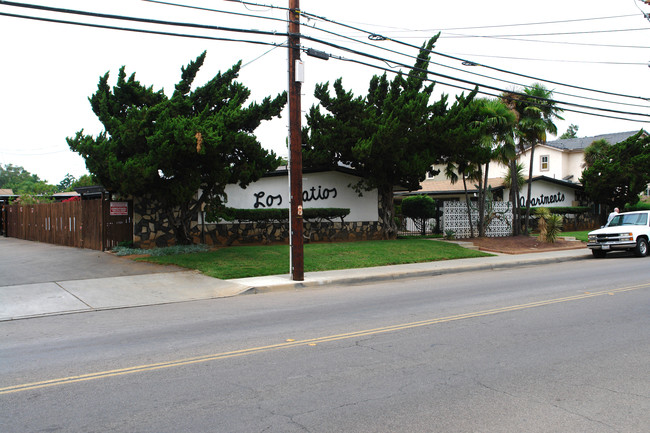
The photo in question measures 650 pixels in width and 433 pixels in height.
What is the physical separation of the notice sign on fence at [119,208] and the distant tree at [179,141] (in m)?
1.64

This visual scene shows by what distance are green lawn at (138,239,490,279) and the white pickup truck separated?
182 inches

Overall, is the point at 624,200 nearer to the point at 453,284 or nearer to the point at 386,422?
the point at 453,284

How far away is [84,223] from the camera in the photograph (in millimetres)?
20234

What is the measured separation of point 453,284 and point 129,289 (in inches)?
318

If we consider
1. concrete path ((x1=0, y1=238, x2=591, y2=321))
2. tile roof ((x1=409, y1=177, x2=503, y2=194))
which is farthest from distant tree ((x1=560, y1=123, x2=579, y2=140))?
concrete path ((x1=0, y1=238, x2=591, y2=321))

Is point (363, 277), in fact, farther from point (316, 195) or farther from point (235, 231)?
point (316, 195)

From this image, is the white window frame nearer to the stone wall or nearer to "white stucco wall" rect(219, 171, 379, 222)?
"white stucco wall" rect(219, 171, 379, 222)

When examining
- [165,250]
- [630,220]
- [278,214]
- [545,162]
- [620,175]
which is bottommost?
[165,250]

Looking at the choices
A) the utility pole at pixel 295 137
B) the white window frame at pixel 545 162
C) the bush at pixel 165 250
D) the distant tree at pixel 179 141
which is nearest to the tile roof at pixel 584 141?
the white window frame at pixel 545 162

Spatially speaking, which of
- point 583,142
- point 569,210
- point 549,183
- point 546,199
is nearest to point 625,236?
point 569,210

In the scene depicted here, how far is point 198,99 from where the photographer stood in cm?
1703

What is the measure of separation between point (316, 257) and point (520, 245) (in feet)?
36.1

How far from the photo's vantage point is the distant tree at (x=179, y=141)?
47.5 feet

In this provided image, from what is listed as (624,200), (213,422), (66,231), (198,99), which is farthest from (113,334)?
(624,200)
